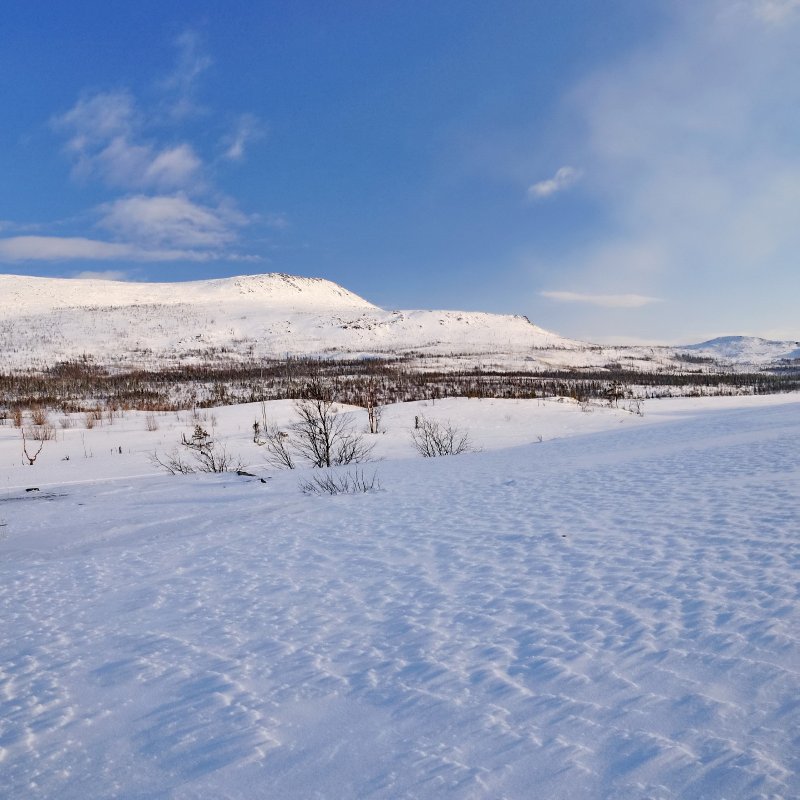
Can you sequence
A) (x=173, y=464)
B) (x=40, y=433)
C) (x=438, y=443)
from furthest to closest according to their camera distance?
(x=40, y=433), (x=438, y=443), (x=173, y=464)

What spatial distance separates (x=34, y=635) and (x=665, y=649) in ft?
15.5

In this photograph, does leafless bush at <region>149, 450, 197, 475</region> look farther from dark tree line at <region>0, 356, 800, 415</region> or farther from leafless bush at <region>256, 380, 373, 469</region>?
dark tree line at <region>0, 356, 800, 415</region>

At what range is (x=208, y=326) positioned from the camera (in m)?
109

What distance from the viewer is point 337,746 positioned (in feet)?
7.86

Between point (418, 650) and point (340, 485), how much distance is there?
706 centimetres

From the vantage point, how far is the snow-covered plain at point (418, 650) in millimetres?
2211

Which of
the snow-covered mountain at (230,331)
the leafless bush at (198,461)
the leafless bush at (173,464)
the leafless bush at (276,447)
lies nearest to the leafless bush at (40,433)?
the leafless bush at (173,464)

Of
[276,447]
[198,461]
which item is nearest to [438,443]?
[276,447]

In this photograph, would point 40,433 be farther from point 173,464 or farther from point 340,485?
point 340,485

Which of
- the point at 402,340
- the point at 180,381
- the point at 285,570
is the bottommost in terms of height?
the point at 285,570

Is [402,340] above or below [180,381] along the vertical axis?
above

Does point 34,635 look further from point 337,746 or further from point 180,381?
point 180,381

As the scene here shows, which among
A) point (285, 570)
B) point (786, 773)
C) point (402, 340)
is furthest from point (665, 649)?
point (402, 340)

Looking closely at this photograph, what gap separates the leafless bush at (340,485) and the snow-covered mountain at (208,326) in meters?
74.0
